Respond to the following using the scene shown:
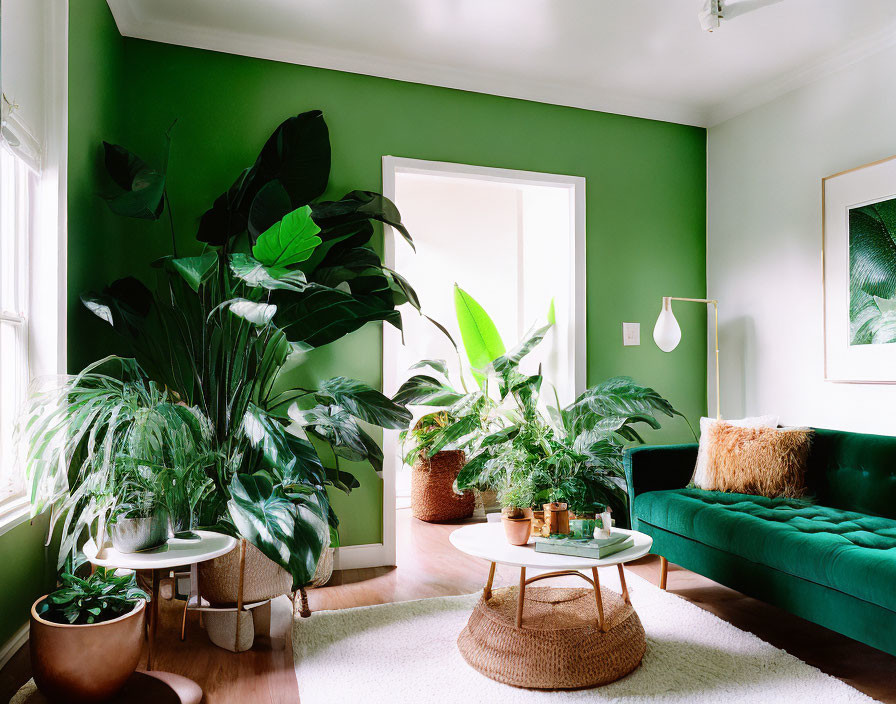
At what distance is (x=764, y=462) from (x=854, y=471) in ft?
1.14

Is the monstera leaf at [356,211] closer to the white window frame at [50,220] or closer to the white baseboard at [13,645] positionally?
the white window frame at [50,220]

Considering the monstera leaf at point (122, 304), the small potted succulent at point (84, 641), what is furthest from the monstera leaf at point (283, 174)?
the small potted succulent at point (84, 641)

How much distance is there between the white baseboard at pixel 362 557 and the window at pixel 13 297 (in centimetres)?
152

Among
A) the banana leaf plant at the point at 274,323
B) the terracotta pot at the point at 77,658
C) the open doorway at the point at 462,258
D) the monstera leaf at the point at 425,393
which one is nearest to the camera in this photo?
the terracotta pot at the point at 77,658

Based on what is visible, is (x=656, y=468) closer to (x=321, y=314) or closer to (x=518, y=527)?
(x=518, y=527)

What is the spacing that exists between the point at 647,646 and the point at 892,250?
2067 mm

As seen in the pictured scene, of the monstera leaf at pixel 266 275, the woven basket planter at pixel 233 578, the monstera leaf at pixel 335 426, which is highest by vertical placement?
the monstera leaf at pixel 266 275

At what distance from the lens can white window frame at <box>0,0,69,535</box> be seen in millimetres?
2227

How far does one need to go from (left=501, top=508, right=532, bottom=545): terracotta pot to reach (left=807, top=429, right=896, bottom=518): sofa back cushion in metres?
1.52

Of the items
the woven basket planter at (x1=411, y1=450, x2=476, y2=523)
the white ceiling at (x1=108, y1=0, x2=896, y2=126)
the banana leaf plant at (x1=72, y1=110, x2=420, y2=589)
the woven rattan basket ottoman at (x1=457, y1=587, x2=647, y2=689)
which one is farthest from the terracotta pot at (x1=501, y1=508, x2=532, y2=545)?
the woven basket planter at (x1=411, y1=450, x2=476, y2=523)

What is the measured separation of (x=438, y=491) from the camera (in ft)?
14.6

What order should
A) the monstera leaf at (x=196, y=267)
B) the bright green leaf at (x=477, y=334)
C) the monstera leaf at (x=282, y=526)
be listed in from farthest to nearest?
the bright green leaf at (x=477, y=334), the monstera leaf at (x=196, y=267), the monstera leaf at (x=282, y=526)

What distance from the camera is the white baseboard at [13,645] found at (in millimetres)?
2010

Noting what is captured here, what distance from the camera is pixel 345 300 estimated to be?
2551mm
